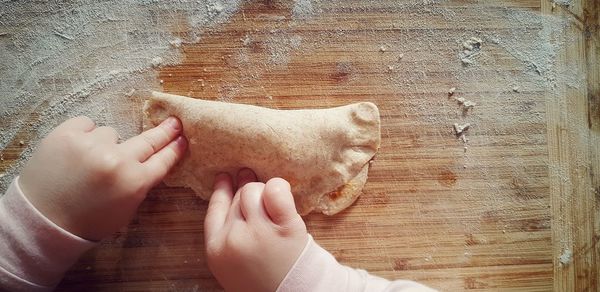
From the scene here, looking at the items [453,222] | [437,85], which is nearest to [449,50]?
[437,85]

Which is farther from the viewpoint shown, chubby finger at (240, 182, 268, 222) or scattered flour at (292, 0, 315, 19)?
scattered flour at (292, 0, 315, 19)

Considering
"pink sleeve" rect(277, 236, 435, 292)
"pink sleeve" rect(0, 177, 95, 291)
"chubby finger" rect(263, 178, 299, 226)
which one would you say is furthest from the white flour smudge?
"pink sleeve" rect(277, 236, 435, 292)

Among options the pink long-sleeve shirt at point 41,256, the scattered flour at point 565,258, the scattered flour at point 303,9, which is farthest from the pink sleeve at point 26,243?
the scattered flour at point 565,258

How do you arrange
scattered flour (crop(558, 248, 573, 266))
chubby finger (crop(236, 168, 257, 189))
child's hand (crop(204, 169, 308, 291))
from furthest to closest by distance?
scattered flour (crop(558, 248, 573, 266)) < chubby finger (crop(236, 168, 257, 189)) < child's hand (crop(204, 169, 308, 291))

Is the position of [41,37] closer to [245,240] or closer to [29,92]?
[29,92]

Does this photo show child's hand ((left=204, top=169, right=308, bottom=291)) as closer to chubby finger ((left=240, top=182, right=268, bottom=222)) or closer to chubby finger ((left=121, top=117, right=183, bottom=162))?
chubby finger ((left=240, top=182, right=268, bottom=222))
